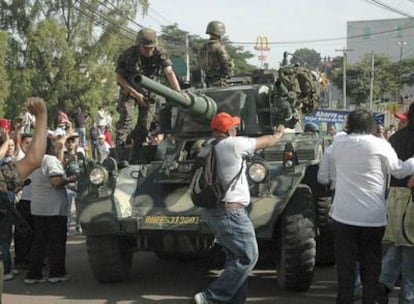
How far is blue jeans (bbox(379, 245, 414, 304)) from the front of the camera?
5.73 m

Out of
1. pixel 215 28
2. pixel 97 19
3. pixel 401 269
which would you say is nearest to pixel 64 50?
pixel 97 19

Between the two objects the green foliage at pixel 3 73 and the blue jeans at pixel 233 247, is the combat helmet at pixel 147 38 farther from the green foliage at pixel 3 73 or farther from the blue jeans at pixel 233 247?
the green foliage at pixel 3 73

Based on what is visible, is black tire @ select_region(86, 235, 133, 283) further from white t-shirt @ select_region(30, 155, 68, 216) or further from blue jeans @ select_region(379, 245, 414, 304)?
blue jeans @ select_region(379, 245, 414, 304)

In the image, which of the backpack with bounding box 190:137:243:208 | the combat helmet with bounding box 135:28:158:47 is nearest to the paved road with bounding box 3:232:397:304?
the backpack with bounding box 190:137:243:208

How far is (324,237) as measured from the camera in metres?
8.52

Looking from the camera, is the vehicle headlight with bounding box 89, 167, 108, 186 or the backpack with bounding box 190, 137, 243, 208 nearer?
the backpack with bounding box 190, 137, 243, 208

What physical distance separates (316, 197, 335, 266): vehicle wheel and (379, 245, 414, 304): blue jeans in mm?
1300

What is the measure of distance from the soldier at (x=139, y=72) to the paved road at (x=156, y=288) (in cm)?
154

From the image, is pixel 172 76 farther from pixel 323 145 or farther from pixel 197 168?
pixel 197 168

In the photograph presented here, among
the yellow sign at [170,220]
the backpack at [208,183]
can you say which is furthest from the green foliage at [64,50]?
the backpack at [208,183]

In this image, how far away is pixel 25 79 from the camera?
29.8 meters

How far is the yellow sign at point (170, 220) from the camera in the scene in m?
7.07

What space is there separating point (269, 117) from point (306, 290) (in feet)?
7.38

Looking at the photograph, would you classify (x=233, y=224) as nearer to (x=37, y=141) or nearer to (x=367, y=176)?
(x=367, y=176)
